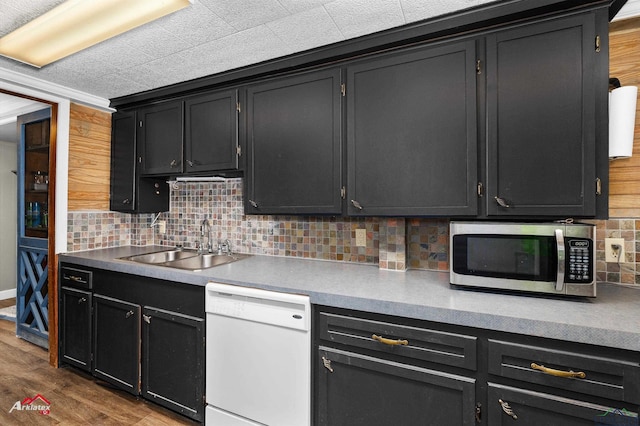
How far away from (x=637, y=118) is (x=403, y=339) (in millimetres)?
1547

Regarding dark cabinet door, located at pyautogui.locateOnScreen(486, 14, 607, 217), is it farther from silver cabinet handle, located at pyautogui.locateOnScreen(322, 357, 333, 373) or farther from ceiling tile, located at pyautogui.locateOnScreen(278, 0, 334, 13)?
silver cabinet handle, located at pyautogui.locateOnScreen(322, 357, 333, 373)

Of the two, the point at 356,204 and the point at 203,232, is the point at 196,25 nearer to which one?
the point at 356,204

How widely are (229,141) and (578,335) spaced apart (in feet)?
6.90

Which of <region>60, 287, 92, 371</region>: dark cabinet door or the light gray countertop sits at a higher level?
the light gray countertop

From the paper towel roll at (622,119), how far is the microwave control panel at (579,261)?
54 cm

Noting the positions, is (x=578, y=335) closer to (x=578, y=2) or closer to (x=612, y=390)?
(x=612, y=390)

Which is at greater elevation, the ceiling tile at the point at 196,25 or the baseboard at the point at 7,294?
the ceiling tile at the point at 196,25

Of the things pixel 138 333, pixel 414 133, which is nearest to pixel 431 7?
pixel 414 133

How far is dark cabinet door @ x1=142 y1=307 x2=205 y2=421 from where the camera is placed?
6.19 feet

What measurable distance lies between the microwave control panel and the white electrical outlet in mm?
427

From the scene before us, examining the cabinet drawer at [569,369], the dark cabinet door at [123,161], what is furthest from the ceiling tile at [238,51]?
the cabinet drawer at [569,369]

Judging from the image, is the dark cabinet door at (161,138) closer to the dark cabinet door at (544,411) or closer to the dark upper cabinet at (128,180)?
the dark upper cabinet at (128,180)

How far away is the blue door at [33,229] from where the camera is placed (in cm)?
306

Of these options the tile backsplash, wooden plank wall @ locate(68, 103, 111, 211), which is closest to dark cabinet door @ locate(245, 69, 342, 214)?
the tile backsplash
